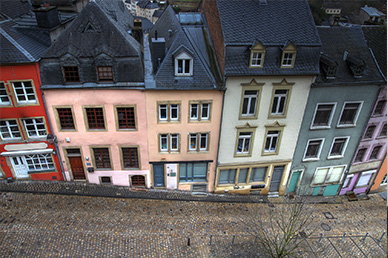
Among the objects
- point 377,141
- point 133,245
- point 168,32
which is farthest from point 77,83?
point 377,141

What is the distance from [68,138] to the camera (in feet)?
86.2

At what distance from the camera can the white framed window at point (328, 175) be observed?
3122cm

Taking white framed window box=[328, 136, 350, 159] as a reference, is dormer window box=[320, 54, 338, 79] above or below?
above

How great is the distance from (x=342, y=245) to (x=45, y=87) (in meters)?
30.4

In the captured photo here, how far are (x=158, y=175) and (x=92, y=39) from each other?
14.6 m

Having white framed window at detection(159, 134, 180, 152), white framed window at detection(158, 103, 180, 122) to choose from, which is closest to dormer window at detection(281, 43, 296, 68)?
white framed window at detection(158, 103, 180, 122)

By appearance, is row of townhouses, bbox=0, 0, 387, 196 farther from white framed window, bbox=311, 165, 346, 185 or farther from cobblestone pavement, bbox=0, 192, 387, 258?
cobblestone pavement, bbox=0, 192, 387, 258

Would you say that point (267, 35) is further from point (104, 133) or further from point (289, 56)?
point (104, 133)

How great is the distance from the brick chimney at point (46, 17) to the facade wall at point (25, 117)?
20.5ft

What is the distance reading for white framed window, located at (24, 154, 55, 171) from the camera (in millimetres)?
27484

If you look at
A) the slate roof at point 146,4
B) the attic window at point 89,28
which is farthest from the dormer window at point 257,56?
the slate roof at point 146,4

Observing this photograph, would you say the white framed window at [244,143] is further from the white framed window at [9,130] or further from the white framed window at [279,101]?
the white framed window at [9,130]

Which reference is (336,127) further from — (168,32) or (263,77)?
(168,32)

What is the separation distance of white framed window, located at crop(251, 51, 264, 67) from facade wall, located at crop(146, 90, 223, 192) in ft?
12.8
